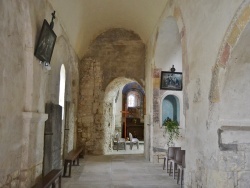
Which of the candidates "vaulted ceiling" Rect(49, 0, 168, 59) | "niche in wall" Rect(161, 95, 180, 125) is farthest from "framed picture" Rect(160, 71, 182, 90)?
"vaulted ceiling" Rect(49, 0, 168, 59)

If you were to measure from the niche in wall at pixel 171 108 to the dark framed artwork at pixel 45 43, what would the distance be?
15.1ft

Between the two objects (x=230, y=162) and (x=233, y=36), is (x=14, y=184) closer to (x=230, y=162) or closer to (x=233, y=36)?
(x=230, y=162)

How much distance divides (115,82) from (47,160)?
5.18 metres

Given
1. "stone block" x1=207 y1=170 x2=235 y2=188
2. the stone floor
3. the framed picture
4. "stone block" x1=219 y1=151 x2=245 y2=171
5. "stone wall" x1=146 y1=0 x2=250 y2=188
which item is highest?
the framed picture

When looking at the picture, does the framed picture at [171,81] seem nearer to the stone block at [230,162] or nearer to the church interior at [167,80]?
the church interior at [167,80]

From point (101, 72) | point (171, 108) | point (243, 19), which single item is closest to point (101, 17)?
point (101, 72)

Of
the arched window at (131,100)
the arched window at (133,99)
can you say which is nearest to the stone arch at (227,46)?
the arched window at (133,99)

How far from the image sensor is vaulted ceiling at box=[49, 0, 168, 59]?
580cm

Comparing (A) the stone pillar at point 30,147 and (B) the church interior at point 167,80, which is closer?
(B) the church interior at point 167,80

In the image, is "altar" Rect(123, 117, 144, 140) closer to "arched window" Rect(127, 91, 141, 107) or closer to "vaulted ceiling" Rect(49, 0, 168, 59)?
"arched window" Rect(127, 91, 141, 107)

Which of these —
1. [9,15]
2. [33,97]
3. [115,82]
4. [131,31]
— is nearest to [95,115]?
[115,82]

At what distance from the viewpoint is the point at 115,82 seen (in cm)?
927

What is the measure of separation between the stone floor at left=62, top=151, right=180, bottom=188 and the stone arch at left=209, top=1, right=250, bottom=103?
2608 millimetres

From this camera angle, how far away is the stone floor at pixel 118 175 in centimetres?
481
